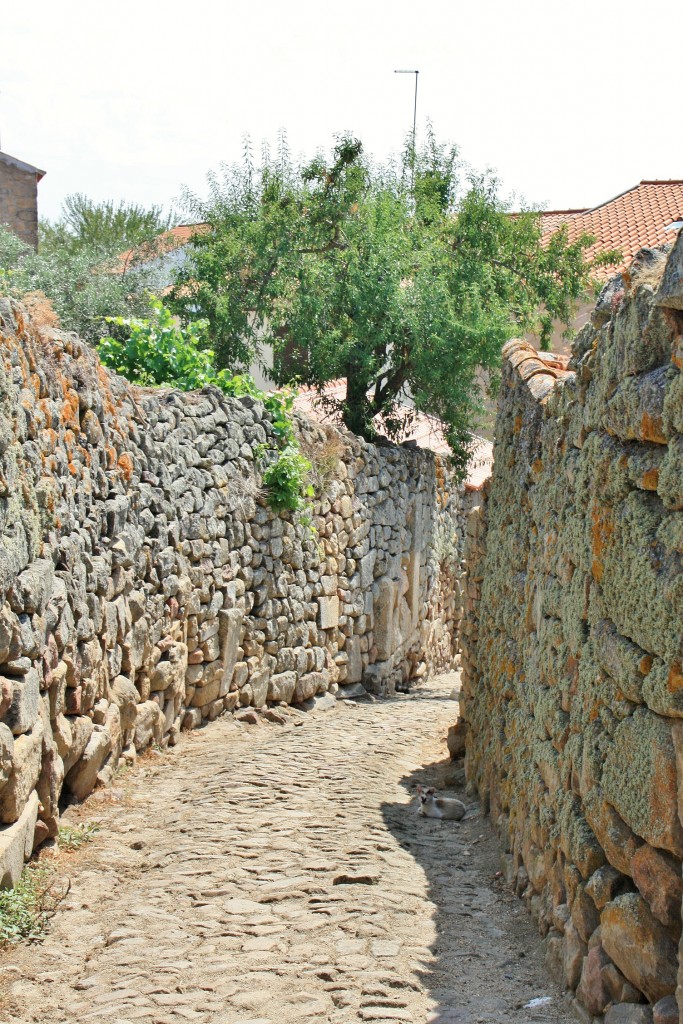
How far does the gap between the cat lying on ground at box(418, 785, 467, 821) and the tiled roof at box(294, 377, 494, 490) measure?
5.64 meters

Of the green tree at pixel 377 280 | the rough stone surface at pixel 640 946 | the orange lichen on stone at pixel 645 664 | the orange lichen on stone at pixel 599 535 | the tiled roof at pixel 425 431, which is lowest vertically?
the rough stone surface at pixel 640 946

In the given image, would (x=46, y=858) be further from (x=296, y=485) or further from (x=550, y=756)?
(x=296, y=485)

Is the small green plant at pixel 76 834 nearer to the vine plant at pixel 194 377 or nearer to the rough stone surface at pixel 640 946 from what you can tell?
the rough stone surface at pixel 640 946

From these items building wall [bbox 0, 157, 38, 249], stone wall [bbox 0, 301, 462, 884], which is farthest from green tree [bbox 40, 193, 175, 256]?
stone wall [bbox 0, 301, 462, 884]

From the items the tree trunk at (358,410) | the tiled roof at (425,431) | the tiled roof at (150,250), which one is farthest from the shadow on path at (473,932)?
the tiled roof at (150,250)

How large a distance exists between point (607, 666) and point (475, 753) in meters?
3.69

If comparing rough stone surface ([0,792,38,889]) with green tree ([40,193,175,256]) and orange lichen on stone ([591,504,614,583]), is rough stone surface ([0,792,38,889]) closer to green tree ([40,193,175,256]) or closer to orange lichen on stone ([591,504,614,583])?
orange lichen on stone ([591,504,614,583])

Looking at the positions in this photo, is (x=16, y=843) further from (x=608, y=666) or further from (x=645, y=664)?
(x=645, y=664)

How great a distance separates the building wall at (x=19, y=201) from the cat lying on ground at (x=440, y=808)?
19.0 meters

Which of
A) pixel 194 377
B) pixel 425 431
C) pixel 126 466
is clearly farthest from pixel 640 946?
pixel 425 431

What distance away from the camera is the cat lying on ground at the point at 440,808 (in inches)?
248

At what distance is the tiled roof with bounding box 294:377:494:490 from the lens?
44.6 feet

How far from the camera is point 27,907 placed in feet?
14.8

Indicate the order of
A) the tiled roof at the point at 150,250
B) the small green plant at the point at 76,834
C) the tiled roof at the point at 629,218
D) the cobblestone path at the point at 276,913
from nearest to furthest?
the cobblestone path at the point at 276,913, the small green plant at the point at 76,834, the tiled roof at the point at 629,218, the tiled roof at the point at 150,250
